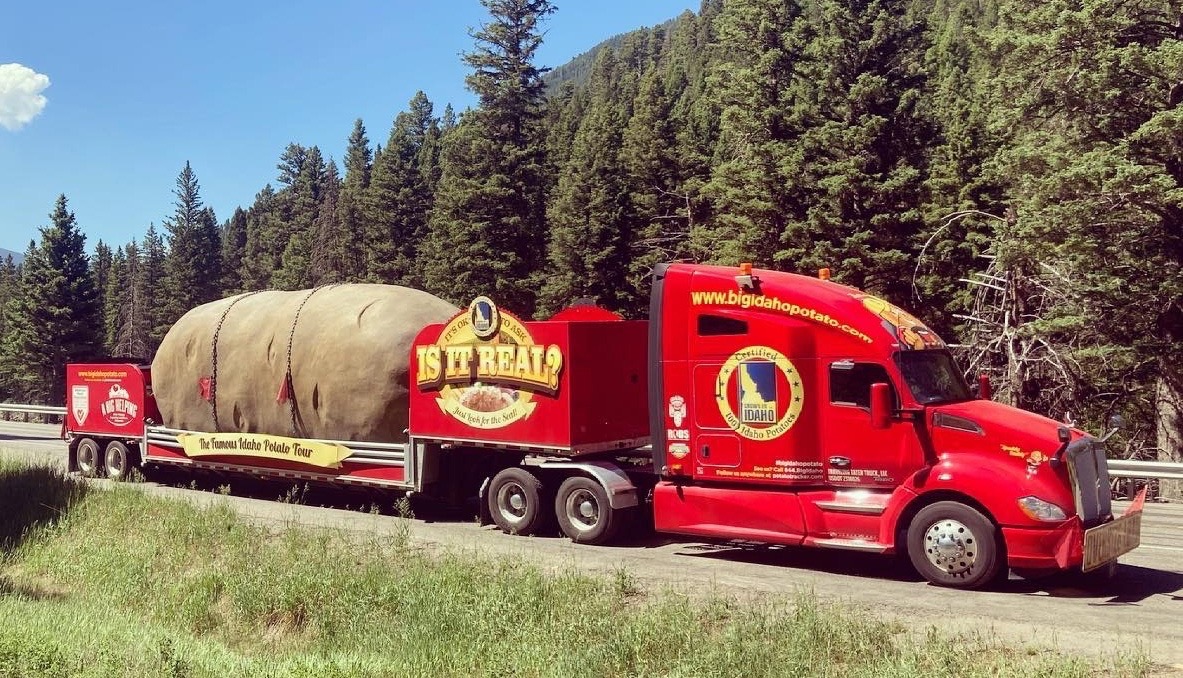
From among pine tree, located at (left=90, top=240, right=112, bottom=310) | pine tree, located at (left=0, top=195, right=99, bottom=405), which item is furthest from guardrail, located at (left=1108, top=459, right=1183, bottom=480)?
pine tree, located at (left=90, top=240, right=112, bottom=310)

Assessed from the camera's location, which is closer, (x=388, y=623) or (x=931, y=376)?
(x=388, y=623)

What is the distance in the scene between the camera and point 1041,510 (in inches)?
361

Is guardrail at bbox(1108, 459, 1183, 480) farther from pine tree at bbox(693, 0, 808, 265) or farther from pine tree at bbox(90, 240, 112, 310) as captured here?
pine tree at bbox(90, 240, 112, 310)

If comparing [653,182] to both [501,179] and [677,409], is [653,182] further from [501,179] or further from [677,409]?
[677,409]

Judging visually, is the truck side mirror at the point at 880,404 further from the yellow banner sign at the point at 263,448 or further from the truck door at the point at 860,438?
the yellow banner sign at the point at 263,448

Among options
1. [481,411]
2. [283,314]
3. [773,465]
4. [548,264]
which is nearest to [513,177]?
[548,264]

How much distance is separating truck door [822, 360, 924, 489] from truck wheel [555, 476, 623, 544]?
316cm

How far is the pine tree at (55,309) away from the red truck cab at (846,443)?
5810 cm

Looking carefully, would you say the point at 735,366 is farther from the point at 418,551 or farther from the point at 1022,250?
the point at 1022,250

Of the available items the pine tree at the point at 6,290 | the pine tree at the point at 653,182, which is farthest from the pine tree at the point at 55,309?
the pine tree at the point at 653,182

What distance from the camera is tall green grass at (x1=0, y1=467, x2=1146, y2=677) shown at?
7.25 m

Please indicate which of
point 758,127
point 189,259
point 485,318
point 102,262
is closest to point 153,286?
point 189,259

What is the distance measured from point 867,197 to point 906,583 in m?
23.4

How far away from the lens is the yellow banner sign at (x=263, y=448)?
16.0 meters
